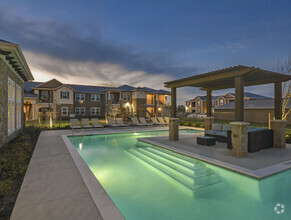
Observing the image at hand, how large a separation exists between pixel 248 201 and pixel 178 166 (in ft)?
8.47

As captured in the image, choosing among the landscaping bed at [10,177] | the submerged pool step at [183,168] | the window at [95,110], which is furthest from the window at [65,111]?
the submerged pool step at [183,168]

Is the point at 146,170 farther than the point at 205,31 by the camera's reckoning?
No

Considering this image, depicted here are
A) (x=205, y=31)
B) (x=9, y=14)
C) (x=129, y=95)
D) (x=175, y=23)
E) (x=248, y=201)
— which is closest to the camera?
(x=248, y=201)

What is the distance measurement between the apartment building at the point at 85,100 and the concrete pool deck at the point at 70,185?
20003 mm

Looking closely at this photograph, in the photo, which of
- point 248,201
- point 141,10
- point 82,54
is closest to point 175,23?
point 141,10

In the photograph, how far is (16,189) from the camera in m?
3.95

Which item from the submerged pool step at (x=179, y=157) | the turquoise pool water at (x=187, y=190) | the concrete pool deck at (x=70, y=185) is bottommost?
the turquoise pool water at (x=187, y=190)

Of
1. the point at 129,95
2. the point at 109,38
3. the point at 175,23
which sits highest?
the point at 175,23

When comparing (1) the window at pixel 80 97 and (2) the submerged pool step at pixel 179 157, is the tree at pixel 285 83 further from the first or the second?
(1) the window at pixel 80 97

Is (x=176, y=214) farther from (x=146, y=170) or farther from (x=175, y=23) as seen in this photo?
(x=175, y=23)

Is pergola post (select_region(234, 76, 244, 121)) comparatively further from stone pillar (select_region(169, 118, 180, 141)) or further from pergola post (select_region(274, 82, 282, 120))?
stone pillar (select_region(169, 118, 180, 141))

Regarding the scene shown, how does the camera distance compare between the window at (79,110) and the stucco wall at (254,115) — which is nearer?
the stucco wall at (254,115)

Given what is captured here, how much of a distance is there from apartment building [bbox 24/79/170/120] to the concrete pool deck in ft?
65.6

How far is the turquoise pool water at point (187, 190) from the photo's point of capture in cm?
350
